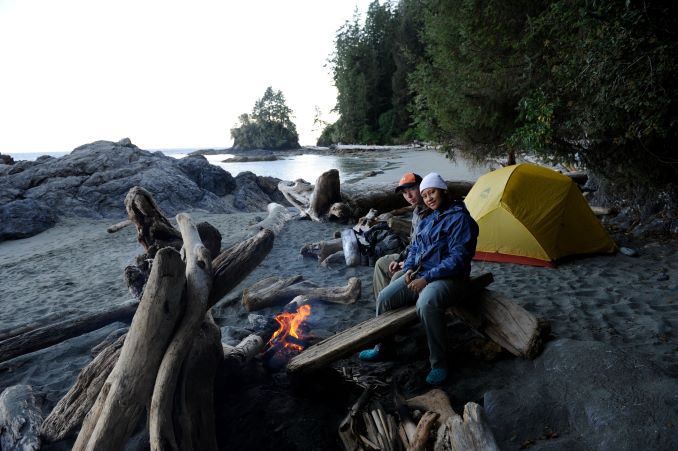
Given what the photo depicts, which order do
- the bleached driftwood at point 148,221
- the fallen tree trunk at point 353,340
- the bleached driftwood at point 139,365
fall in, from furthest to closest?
the bleached driftwood at point 148,221 < the fallen tree trunk at point 353,340 < the bleached driftwood at point 139,365

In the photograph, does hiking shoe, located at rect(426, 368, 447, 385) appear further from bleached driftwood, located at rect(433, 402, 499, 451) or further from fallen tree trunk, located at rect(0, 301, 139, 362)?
fallen tree trunk, located at rect(0, 301, 139, 362)

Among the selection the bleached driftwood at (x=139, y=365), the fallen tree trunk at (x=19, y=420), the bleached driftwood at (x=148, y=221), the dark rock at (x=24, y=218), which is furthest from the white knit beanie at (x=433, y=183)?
the dark rock at (x=24, y=218)

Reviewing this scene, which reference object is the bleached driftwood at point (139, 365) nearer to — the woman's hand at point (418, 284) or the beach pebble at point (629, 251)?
the woman's hand at point (418, 284)

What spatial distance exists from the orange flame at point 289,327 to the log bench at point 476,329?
56 centimetres

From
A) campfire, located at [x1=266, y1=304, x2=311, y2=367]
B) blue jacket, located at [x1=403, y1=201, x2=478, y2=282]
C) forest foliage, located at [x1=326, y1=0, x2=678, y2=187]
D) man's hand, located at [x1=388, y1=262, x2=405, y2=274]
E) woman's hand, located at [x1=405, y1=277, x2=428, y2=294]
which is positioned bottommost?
campfire, located at [x1=266, y1=304, x2=311, y2=367]

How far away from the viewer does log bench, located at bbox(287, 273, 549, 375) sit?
12.5 feet

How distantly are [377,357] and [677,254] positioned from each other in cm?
649

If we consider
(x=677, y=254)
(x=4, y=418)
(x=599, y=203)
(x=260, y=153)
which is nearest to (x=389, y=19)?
(x=260, y=153)

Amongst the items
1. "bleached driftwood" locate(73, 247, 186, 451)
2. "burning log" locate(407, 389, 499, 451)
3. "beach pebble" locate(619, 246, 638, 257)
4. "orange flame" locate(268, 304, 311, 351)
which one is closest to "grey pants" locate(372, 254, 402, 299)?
"orange flame" locate(268, 304, 311, 351)

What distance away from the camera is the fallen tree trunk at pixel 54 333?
15.7 ft

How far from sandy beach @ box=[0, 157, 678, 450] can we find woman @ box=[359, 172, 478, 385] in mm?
367

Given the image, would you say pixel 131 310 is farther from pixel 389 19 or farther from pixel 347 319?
pixel 389 19

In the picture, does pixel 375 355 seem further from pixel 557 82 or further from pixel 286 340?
pixel 557 82

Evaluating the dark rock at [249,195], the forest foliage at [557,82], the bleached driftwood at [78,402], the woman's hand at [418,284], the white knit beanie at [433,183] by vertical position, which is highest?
the forest foliage at [557,82]
